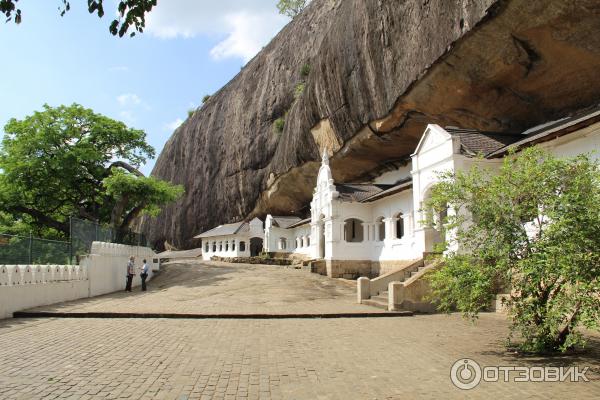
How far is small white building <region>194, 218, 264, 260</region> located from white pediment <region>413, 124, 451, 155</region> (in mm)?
28869

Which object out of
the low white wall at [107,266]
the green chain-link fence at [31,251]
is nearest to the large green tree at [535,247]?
the green chain-link fence at [31,251]

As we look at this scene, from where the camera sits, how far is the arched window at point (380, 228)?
24681 mm

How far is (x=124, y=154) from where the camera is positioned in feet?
99.1

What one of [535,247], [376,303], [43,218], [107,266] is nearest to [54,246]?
[107,266]

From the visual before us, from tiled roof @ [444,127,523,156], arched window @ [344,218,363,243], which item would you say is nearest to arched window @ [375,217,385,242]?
arched window @ [344,218,363,243]

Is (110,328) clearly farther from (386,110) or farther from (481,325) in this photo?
(386,110)

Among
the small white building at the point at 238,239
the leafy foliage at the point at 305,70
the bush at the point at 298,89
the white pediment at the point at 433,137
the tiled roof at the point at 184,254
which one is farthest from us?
the tiled roof at the point at 184,254

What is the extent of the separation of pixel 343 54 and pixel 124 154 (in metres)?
15.4

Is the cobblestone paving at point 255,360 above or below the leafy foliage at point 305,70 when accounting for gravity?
below

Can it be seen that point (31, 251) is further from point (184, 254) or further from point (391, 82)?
point (184, 254)

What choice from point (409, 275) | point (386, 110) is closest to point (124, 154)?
point (386, 110)

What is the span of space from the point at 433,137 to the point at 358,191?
28.3 feet

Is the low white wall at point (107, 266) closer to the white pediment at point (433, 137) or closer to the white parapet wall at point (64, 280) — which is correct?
the white parapet wall at point (64, 280)

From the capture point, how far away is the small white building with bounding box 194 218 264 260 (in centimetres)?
4575
